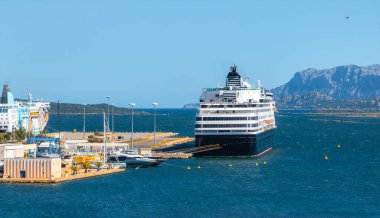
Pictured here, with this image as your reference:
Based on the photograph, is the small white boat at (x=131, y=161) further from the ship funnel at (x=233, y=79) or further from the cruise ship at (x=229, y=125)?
the ship funnel at (x=233, y=79)

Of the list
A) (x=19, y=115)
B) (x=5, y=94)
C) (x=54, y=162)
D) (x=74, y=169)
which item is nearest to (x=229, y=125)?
(x=74, y=169)

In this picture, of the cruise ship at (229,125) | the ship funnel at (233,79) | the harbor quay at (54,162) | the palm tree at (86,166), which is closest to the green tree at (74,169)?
the harbor quay at (54,162)

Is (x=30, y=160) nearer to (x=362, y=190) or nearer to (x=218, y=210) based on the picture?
(x=218, y=210)

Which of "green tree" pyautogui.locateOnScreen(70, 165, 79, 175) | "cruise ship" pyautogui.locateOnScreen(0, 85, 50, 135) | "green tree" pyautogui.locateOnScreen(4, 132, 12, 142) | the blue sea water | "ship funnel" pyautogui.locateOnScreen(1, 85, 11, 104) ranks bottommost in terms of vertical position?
the blue sea water

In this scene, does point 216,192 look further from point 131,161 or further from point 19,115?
point 19,115

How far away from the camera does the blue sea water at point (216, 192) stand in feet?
197

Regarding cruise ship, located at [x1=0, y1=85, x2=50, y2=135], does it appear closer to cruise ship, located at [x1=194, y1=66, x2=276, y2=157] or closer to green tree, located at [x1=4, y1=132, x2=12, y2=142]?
green tree, located at [x1=4, y1=132, x2=12, y2=142]

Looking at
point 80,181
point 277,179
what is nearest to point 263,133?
point 277,179

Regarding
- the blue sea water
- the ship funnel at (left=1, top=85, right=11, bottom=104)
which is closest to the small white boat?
the blue sea water

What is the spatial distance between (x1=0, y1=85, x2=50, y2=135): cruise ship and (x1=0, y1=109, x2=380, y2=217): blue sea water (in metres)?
53.4

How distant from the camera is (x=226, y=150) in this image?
9656cm

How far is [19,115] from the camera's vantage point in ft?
480

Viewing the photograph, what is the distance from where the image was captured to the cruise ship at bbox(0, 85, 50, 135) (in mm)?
141500

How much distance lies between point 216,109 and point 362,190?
30.8 meters
